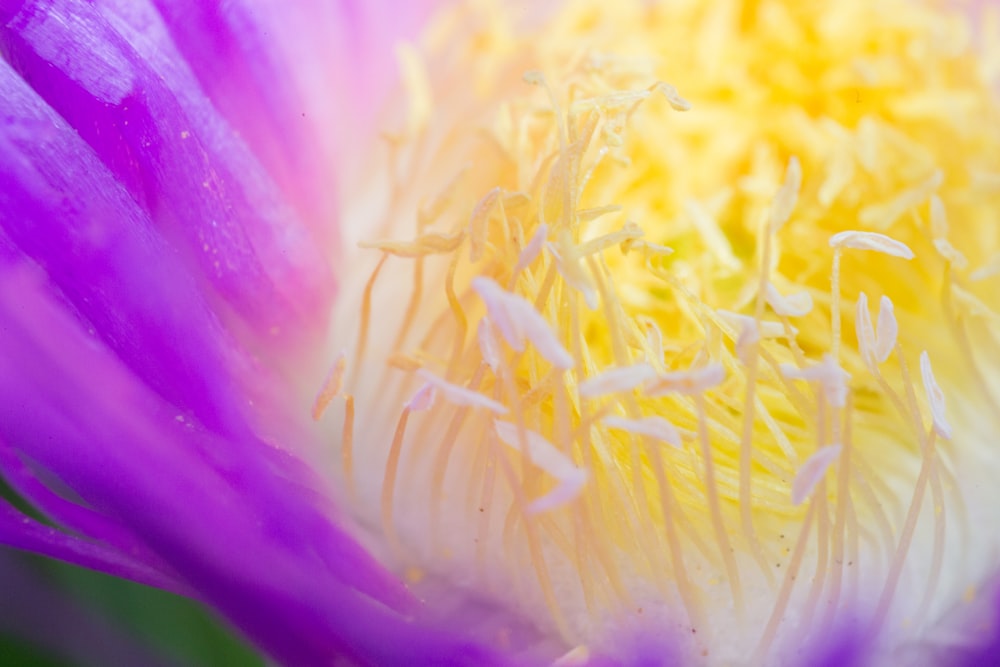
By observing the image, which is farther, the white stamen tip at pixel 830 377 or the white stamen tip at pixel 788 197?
the white stamen tip at pixel 788 197

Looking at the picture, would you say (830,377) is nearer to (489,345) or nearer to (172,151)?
(489,345)

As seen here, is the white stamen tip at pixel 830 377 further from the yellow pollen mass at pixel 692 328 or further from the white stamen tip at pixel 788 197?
the white stamen tip at pixel 788 197

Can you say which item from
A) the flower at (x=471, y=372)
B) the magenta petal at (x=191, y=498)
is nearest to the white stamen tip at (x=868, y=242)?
the flower at (x=471, y=372)

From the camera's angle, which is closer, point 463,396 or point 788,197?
point 463,396

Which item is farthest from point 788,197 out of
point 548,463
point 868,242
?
point 548,463

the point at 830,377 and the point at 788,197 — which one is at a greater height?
the point at 788,197

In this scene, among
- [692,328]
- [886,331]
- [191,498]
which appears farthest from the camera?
[692,328]

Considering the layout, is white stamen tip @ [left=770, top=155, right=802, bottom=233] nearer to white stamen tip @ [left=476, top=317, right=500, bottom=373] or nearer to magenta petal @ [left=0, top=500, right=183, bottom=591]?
white stamen tip @ [left=476, top=317, right=500, bottom=373]

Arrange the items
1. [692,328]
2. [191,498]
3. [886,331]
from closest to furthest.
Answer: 1. [191,498]
2. [886,331]
3. [692,328]
